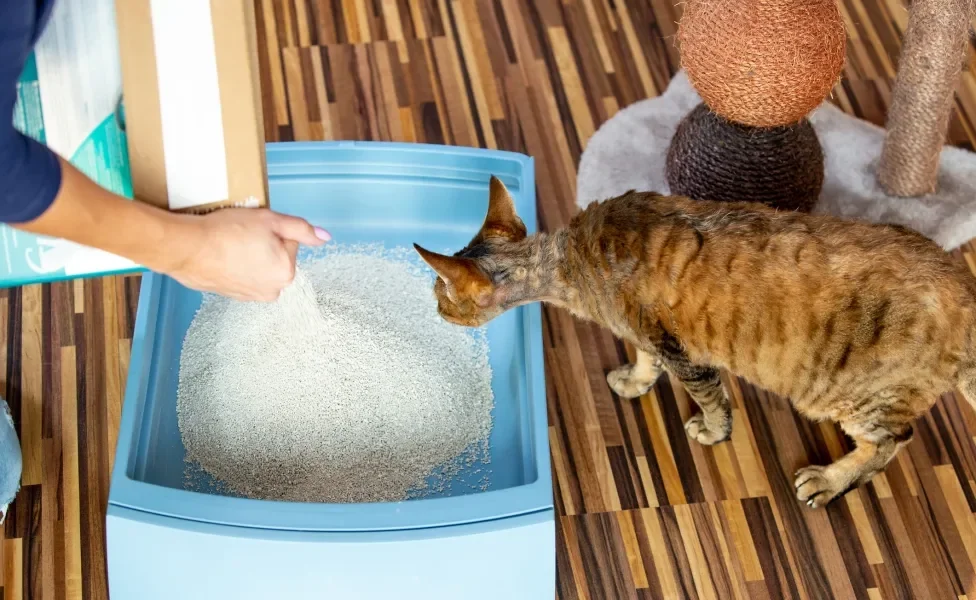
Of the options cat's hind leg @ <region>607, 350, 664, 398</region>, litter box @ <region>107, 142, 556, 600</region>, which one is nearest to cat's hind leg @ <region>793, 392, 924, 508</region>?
cat's hind leg @ <region>607, 350, 664, 398</region>

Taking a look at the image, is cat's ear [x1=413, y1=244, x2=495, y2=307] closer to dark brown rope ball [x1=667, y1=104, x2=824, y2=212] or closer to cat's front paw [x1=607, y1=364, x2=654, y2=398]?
cat's front paw [x1=607, y1=364, x2=654, y2=398]

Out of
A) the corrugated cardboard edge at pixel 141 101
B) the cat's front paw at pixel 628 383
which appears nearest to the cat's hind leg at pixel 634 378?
the cat's front paw at pixel 628 383

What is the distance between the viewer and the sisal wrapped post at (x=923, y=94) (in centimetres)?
211

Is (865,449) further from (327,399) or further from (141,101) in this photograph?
(141,101)

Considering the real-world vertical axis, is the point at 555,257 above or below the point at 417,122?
below

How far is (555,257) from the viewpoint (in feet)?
5.76

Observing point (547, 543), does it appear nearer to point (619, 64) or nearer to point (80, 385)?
point (80, 385)

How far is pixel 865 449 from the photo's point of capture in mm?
1856

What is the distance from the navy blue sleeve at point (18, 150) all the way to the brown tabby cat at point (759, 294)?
597 mm

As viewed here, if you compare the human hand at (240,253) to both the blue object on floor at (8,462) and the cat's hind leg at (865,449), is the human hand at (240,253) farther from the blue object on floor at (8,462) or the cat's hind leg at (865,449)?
the cat's hind leg at (865,449)

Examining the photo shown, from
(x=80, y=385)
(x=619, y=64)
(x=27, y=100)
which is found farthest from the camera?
(x=619, y=64)

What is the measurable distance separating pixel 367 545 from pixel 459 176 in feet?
2.87

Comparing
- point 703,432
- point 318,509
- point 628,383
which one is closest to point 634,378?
point 628,383

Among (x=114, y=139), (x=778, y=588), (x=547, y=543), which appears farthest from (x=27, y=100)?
(x=778, y=588)
